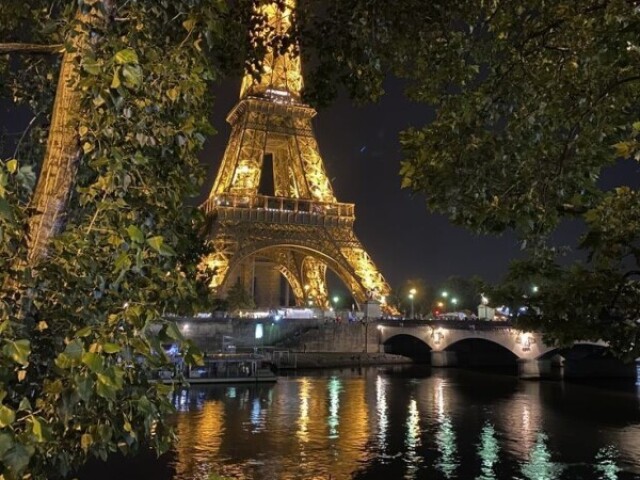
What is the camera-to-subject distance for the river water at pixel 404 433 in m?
15.7

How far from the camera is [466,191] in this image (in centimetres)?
539

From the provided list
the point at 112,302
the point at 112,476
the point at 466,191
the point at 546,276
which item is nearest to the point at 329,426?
the point at 112,476

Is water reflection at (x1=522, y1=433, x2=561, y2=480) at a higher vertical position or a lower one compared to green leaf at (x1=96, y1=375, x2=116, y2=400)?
lower


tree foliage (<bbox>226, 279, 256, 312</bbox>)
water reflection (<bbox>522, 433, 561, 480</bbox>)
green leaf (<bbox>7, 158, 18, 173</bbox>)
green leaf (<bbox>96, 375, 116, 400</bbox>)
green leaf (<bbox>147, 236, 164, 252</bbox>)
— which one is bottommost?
water reflection (<bbox>522, 433, 561, 480</bbox>)

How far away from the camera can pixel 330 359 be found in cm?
4744

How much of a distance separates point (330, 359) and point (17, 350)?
151 feet

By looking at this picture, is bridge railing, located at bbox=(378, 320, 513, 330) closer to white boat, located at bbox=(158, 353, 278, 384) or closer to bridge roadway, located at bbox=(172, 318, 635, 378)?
bridge roadway, located at bbox=(172, 318, 635, 378)

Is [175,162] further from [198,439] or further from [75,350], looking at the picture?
[198,439]

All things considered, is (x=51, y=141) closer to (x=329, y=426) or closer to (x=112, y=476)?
(x=112, y=476)

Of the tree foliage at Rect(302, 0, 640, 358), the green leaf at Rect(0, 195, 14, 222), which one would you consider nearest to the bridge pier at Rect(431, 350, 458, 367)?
the tree foliage at Rect(302, 0, 640, 358)

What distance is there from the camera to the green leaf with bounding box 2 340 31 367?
2387mm

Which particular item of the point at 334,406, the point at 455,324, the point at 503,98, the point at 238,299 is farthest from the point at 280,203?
the point at 503,98

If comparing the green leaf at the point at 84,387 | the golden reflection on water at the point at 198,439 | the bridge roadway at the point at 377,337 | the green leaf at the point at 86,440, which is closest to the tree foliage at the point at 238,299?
the bridge roadway at the point at 377,337

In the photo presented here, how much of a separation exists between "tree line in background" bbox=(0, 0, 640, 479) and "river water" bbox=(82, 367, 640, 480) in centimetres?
946
